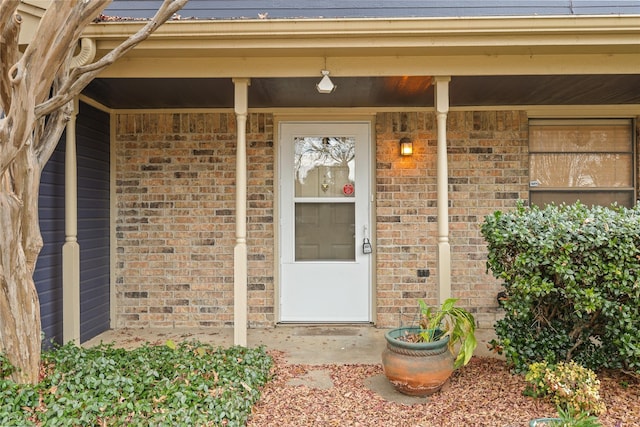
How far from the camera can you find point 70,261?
3.68m

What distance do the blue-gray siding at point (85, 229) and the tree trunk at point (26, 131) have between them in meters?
0.93

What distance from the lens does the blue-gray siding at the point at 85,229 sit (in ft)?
12.0

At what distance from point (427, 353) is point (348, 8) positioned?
3026 millimetres

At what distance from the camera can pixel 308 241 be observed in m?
4.71

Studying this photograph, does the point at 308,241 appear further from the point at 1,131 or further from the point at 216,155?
the point at 1,131

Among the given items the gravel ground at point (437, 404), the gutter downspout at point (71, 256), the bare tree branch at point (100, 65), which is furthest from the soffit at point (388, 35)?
the gravel ground at point (437, 404)

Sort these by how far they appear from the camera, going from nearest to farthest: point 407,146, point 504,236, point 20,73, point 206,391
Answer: point 20,73 < point 206,391 < point 504,236 < point 407,146

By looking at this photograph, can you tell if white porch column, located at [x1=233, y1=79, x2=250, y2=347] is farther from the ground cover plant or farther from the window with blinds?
the window with blinds

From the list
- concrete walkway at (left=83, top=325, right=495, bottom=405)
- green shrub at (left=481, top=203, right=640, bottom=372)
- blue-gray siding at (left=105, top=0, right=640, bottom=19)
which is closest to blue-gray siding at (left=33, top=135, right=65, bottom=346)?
concrete walkway at (left=83, top=325, right=495, bottom=405)

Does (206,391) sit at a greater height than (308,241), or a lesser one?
lesser

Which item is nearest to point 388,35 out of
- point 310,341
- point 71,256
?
point 310,341

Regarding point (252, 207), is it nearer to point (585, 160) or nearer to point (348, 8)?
point (348, 8)

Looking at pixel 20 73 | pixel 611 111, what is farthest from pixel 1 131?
pixel 611 111

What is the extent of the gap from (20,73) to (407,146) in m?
3.37
